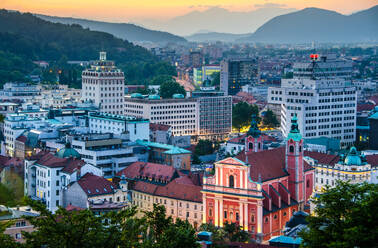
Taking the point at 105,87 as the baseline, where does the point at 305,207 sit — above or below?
below

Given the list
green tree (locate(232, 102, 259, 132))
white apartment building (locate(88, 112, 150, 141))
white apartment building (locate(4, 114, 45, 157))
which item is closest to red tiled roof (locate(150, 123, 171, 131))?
white apartment building (locate(88, 112, 150, 141))

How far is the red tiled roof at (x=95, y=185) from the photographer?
303ft

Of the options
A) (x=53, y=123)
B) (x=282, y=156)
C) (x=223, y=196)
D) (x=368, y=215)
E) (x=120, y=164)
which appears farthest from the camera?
(x=53, y=123)

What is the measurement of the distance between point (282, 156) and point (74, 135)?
38981 millimetres

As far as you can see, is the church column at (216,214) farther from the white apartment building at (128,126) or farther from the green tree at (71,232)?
the green tree at (71,232)

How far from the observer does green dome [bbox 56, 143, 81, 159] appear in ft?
348

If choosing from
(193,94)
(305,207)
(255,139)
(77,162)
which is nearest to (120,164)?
(77,162)

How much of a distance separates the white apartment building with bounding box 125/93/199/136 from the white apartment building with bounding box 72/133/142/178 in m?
52.8

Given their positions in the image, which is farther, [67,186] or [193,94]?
[193,94]

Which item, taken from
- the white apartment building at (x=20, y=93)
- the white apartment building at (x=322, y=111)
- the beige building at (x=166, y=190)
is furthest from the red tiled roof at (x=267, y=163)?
the white apartment building at (x=20, y=93)

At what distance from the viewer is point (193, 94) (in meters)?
182

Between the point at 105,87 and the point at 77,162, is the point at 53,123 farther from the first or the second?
the point at 77,162

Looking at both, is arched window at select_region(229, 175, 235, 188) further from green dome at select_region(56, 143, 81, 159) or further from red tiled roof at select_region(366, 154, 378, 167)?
red tiled roof at select_region(366, 154, 378, 167)

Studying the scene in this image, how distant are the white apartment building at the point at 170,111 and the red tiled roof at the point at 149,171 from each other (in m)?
62.2
